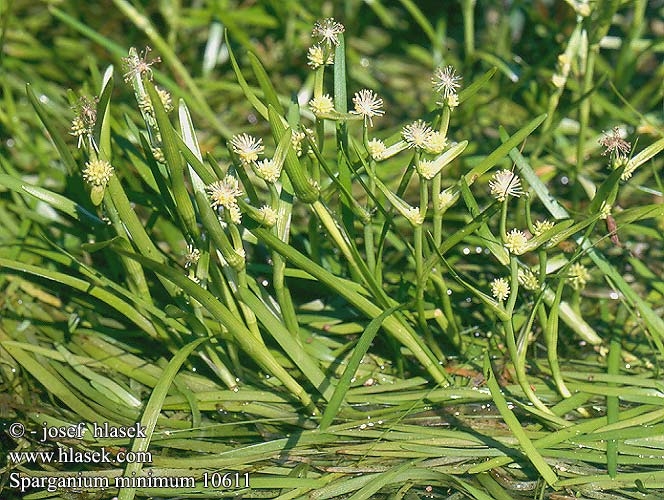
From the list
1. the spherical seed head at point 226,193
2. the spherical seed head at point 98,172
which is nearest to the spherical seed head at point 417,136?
the spherical seed head at point 226,193

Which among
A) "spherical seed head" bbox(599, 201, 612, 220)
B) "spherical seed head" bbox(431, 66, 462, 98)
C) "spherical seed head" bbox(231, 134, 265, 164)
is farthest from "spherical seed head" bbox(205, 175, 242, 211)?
"spherical seed head" bbox(599, 201, 612, 220)

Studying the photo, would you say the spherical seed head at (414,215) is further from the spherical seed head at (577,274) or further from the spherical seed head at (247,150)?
the spherical seed head at (577,274)

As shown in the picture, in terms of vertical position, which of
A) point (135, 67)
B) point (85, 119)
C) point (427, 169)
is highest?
point (135, 67)

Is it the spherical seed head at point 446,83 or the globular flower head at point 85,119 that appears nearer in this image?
the spherical seed head at point 446,83

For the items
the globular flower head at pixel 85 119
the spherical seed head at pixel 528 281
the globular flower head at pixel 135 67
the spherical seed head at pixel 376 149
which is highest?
the globular flower head at pixel 135 67

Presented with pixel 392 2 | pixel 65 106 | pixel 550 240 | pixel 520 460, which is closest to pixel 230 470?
pixel 520 460

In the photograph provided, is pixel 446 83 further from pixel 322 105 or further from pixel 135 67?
pixel 135 67

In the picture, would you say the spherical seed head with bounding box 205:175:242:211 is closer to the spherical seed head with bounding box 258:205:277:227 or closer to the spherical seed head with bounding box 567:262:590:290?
the spherical seed head with bounding box 258:205:277:227

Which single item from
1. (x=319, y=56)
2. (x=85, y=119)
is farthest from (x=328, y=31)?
(x=85, y=119)
